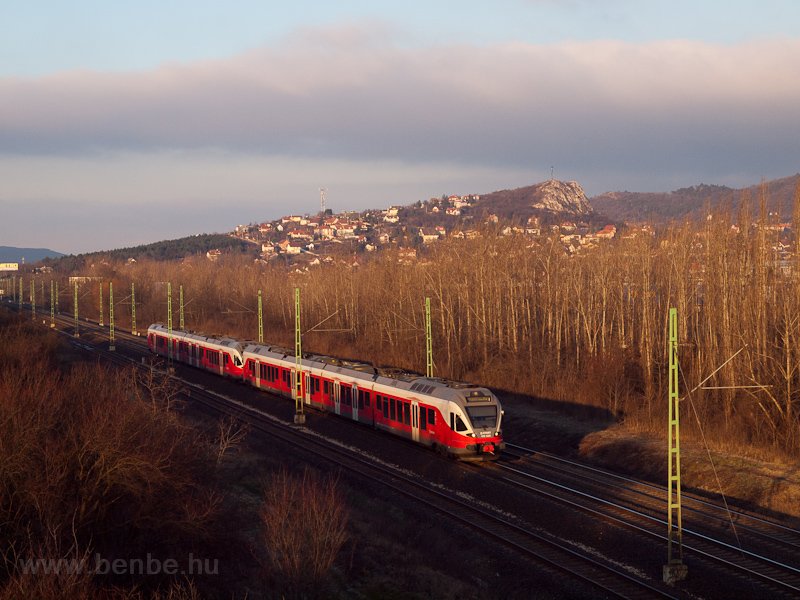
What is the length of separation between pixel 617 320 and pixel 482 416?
78.4 feet

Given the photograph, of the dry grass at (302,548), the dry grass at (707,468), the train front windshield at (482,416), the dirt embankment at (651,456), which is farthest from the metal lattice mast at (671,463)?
the train front windshield at (482,416)

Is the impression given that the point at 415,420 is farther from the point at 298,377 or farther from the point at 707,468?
the point at 707,468

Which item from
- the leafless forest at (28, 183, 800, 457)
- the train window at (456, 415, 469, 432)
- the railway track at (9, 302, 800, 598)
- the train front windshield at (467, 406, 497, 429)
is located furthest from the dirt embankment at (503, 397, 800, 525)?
the train window at (456, 415, 469, 432)

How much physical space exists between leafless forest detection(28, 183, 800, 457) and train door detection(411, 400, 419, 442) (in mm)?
9295

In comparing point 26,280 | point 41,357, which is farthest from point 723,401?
point 26,280

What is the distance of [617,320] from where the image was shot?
152ft

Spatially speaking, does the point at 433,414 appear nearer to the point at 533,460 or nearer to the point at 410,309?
the point at 533,460

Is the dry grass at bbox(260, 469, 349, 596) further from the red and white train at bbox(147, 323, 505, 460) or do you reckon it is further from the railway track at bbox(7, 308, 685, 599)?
the red and white train at bbox(147, 323, 505, 460)

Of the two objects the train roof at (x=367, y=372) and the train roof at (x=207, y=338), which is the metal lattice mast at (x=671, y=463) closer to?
the train roof at (x=367, y=372)

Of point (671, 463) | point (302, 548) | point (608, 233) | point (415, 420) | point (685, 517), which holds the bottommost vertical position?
point (685, 517)

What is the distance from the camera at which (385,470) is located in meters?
24.8

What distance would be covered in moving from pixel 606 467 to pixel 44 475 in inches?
726

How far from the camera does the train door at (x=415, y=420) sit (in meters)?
27.1

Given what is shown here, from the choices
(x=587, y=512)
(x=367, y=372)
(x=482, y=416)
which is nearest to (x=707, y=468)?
(x=587, y=512)
